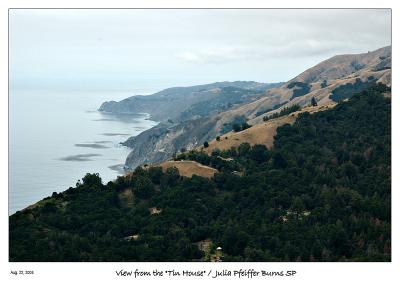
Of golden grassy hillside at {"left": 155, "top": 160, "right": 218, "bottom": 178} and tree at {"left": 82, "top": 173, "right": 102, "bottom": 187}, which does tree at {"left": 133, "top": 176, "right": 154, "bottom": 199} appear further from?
golden grassy hillside at {"left": 155, "top": 160, "right": 218, "bottom": 178}

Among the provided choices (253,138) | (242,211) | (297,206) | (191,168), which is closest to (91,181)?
(191,168)

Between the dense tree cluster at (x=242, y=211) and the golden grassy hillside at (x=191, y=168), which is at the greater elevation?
the golden grassy hillside at (x=191, y=168)

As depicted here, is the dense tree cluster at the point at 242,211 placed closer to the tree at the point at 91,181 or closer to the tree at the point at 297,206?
the tree at the point at 297,206

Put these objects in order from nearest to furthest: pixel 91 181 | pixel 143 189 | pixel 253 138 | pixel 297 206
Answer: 1. pixel 297 206
2. pixel 143 189
3. pixel 91 181
4. pixel 253 138

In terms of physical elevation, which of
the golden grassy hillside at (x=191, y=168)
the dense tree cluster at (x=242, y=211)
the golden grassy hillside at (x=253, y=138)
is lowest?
the dense tree cluster at (x=242, y=211)

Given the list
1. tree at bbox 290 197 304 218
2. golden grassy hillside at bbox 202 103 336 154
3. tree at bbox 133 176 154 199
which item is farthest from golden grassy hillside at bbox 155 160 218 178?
tree at bbox 290 197 304 218

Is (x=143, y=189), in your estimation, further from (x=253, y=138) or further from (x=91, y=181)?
(x=253, y=138)

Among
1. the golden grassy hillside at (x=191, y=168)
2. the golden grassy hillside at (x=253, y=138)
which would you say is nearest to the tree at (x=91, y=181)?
the golden grassy hillside at (x=191, y=168)

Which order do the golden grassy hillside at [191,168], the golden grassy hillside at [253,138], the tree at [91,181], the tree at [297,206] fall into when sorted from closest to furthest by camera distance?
the tree at [297,206] → the tree at [91,181] → the golden grassy hillside at [191,168] → the golden grassy hillside at [253,138]
